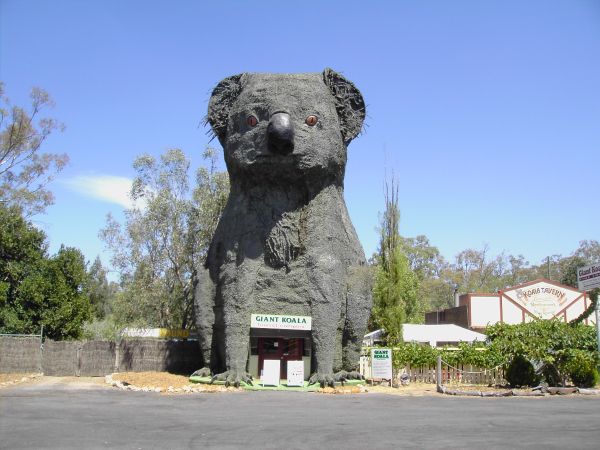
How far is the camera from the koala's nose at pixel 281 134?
46.7ft

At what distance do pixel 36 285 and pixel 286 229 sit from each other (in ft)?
52.0

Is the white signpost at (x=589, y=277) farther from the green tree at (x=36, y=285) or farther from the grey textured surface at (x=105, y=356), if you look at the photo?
the green tree at (x=36, y=285)

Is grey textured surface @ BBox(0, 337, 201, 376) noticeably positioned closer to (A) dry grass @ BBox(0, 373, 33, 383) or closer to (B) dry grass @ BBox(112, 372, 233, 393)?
(A) dry grass @ BBox(0, 373, 33, 383)

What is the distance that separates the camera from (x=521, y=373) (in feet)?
51.0

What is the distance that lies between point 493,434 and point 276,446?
10.8ft

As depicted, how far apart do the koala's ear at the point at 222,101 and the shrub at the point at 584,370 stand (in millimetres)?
11617

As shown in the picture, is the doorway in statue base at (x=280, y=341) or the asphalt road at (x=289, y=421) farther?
the doorway in statue base at (x=280, y=341)

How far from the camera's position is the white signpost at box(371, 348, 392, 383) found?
16.4 m

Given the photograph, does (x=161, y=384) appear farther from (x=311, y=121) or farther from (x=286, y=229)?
(x=311, y=121)

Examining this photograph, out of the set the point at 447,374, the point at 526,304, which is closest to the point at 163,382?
the point at 447,374

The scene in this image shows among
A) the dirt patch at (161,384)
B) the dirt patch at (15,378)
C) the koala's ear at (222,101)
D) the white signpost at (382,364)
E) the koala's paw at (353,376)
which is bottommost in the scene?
the dirt patch at (15,378)

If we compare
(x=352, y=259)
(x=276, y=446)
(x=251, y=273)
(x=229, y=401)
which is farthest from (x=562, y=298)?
(x=276, y=446)

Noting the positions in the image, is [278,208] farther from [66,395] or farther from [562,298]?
[562,298]

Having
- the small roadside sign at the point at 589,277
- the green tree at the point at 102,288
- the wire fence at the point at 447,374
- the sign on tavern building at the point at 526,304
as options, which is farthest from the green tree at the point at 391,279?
the green tree at the point at 102,288
